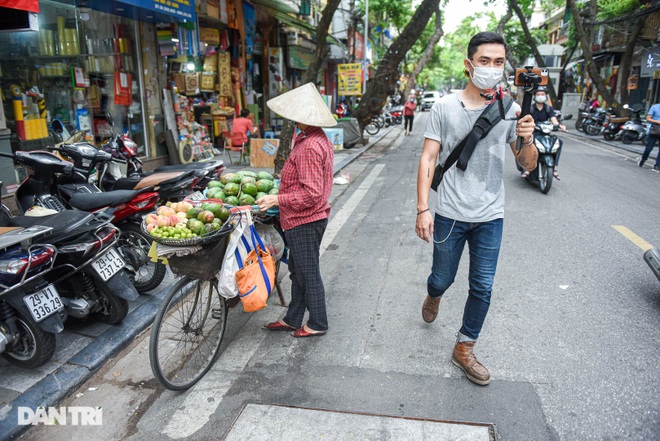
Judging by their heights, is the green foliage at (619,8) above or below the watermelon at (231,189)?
above

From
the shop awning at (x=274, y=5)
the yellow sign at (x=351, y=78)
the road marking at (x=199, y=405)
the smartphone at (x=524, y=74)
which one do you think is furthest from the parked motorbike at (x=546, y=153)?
the yellow sign at (x=351, y=78)

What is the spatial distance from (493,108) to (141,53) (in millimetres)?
8694

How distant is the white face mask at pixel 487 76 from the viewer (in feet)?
8.96

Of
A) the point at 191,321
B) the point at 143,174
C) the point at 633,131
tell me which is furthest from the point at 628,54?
the point at 191,321

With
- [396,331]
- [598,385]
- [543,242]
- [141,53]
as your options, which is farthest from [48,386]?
[141,53]

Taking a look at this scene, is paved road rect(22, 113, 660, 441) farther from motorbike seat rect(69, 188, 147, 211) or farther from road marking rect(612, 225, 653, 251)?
motorbike seat rect(69, 188, 147, 211)

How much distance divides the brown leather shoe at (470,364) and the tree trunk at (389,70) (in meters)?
12.5

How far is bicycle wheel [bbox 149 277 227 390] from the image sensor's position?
9.89 feet

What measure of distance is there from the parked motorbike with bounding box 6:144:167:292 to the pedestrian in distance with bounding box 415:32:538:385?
2.50m

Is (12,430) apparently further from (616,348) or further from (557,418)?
(616,348)

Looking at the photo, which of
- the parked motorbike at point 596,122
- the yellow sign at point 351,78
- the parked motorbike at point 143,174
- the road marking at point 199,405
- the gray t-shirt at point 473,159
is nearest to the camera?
the road marking at point 199,405

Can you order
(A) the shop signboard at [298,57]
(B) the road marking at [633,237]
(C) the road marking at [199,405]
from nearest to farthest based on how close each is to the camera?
1. (C) the road marking at [199,405]
2. (B) the road marking at [633,237]
3. (A) the shop signboard at [298,57]

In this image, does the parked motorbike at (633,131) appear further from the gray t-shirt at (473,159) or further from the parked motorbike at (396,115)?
the gray t-shirt at (473,159)

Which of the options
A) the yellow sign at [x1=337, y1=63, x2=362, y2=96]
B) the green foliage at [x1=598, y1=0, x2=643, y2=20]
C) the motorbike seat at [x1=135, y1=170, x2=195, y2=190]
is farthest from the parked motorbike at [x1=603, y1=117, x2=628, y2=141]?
the motorbike seat at [x1=135, y1=170, x2=195, y2=190]
